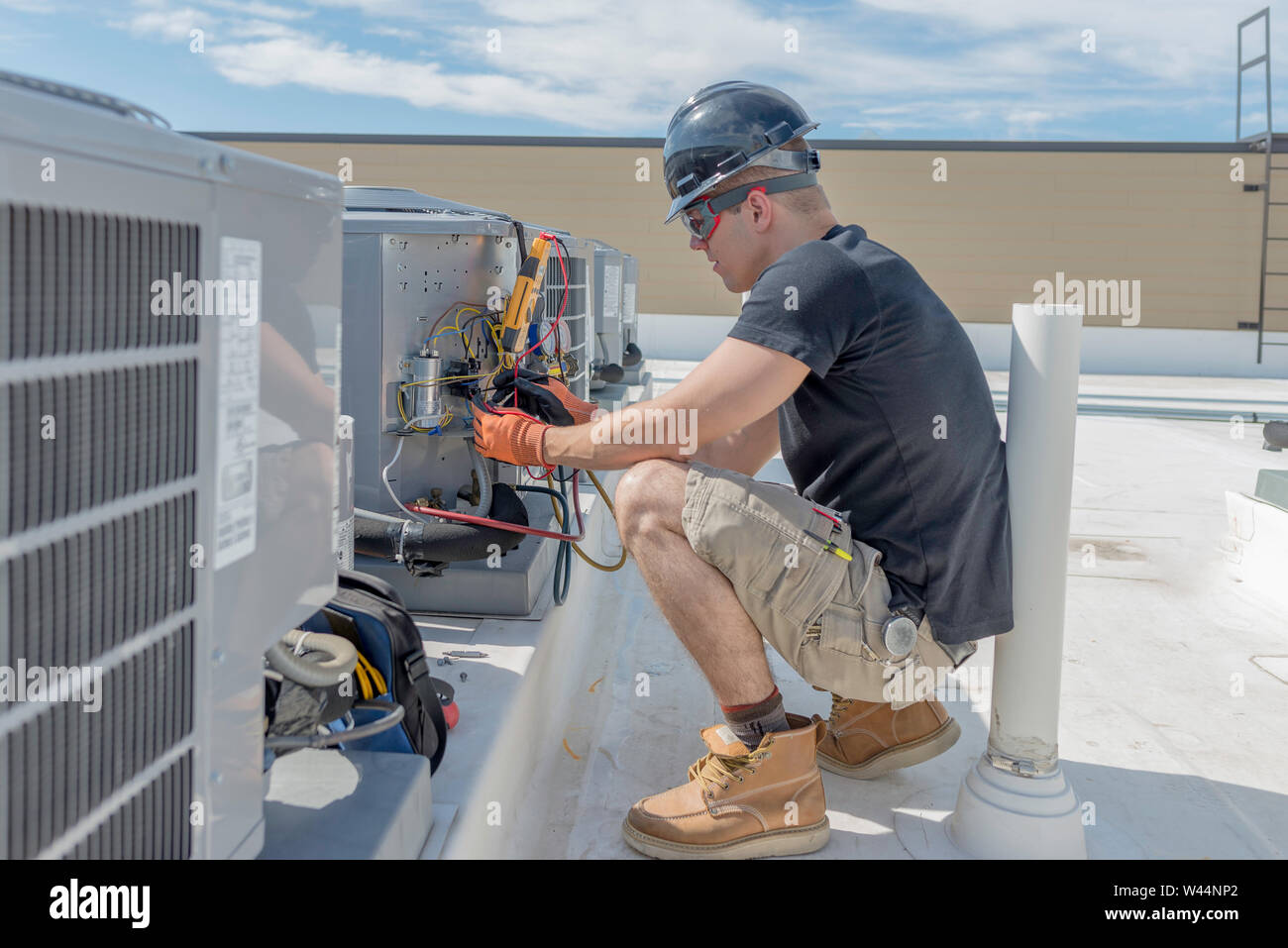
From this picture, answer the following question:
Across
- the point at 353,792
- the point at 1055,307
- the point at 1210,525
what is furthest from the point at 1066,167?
the point at 353,792

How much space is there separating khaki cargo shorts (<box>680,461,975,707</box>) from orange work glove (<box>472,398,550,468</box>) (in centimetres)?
32

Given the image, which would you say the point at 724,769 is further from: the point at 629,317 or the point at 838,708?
the point at 629,317

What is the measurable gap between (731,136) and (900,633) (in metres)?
0.92

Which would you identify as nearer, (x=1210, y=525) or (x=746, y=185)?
(x=746, y=185)

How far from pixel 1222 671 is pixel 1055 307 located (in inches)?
57.8

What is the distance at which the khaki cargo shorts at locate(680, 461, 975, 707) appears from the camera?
1656 mm

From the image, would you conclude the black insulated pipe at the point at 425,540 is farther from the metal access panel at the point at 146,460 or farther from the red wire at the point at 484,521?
the metal access panel at the point at 146,460

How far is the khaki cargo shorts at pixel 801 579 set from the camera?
1.66 metres

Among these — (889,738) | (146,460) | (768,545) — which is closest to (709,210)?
(768,545)

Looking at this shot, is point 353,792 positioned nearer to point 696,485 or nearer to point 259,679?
point 259,679

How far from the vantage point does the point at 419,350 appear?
7.68 ft

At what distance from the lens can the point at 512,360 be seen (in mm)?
2479

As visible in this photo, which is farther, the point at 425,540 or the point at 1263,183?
the point at 1263,183

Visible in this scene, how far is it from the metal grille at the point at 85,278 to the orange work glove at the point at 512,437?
102 centimetres
